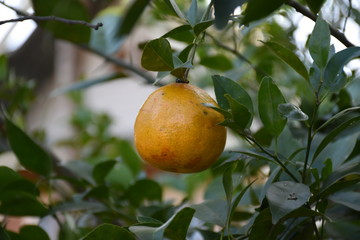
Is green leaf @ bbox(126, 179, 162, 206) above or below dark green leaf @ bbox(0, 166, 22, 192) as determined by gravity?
below

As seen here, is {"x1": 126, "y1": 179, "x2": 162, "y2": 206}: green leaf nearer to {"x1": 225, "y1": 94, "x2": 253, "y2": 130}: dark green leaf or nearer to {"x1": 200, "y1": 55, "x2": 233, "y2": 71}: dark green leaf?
{"x1": 200, "y1": 55, "x2": 233, "y2": 71}: dark green leaf

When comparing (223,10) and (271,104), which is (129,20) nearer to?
(223,10)

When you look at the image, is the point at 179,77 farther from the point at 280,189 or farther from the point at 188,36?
the point at 188,36

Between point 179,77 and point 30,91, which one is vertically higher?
point 179,77

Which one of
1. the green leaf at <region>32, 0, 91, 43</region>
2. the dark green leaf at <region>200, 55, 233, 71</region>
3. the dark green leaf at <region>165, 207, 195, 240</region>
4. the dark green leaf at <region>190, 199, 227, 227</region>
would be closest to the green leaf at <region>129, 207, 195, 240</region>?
the dark green leaf at <region>165, 207, 195, 240</region>

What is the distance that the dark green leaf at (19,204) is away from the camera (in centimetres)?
70

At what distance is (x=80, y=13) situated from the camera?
788mm

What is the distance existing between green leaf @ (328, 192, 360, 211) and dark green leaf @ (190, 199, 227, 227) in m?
0.12

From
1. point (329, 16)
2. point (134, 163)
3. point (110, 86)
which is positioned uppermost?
point (329, 16)

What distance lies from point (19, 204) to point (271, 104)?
1.19 feet

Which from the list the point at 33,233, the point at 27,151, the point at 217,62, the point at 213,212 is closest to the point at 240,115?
the point at 213,212

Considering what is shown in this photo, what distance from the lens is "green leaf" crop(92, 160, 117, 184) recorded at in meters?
0.83

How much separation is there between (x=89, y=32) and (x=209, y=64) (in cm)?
24

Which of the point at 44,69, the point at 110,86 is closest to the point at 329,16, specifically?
the point at 110,86
